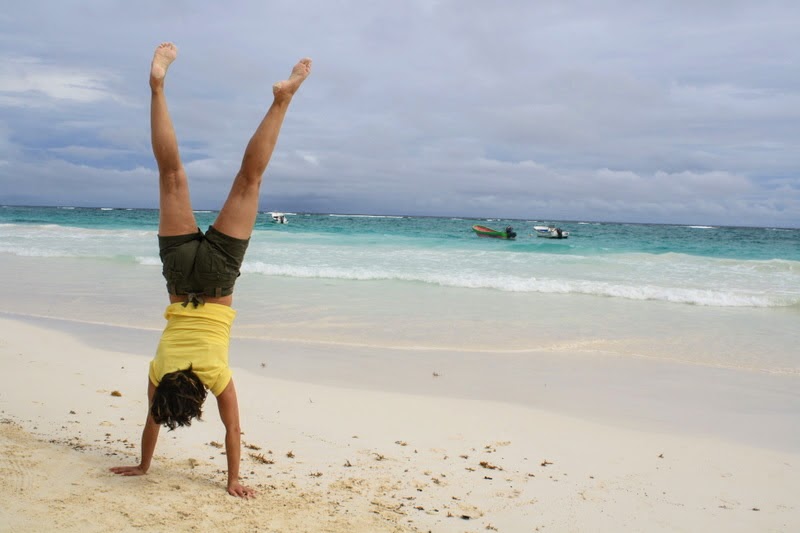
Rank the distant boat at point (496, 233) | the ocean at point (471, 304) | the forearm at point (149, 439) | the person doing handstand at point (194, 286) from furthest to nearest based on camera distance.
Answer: the distant boat at point (496, 233) < the ocean at point (471, 304) < the forearm at point (149, 439) < the person doing handstand at point (194, 286)

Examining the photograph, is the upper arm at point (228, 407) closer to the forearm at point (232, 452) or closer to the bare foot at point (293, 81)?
the forearm at point (232, 452)

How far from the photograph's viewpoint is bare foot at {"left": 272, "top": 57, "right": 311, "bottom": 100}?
416cm

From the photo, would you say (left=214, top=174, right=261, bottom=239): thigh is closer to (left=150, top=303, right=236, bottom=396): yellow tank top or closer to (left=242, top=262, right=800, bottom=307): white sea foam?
(left=150, top=303, right=236, bottom=396): yellow tank top

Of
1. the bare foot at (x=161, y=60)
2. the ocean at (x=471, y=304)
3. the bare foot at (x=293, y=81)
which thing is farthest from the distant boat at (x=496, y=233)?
the bare foot at (x=161, y=60)

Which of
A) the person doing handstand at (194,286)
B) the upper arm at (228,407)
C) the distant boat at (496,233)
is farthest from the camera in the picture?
the distant boat at (496,233)

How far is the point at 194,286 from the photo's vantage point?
3836 mm

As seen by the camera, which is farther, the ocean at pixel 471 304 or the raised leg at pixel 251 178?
the ocean at pixel 471 304

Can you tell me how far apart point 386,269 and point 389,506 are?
16.2m

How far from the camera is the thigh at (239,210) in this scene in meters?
3.91

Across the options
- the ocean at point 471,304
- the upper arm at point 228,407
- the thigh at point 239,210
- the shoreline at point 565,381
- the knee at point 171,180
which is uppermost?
the knee at point 171,180

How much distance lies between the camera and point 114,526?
3375 mm

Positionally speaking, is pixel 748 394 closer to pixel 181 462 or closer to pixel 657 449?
pixel 657 449

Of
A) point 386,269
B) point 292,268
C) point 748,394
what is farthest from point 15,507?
point 386,269

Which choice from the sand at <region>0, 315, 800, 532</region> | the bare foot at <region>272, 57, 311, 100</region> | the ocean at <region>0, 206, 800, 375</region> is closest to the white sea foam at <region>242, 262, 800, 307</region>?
the ocean at <region>0, 206, 800, 375</region>
